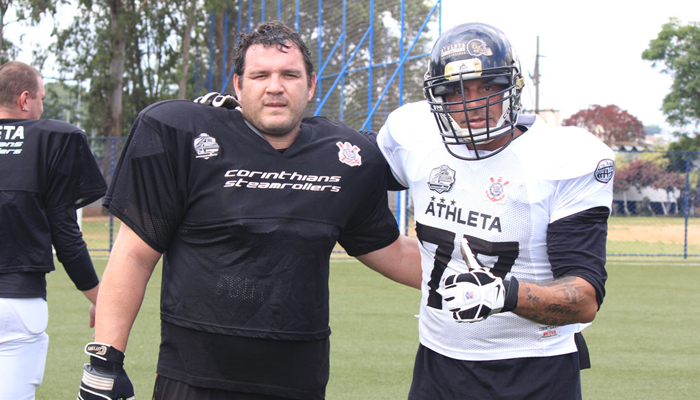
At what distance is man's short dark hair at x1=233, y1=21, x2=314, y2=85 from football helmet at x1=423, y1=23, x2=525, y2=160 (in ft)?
1.68

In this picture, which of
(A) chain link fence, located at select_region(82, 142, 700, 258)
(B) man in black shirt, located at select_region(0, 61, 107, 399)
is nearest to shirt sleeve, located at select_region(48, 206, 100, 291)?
(B) man in black shirt, located at select_region(0, 61, 107, 399)

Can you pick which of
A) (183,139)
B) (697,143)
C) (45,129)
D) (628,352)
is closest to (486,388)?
(183,139)

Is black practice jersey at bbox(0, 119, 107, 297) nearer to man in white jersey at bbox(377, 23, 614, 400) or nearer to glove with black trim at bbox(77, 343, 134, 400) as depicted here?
glove with black trim at bbox(77, 343, 134, 400)

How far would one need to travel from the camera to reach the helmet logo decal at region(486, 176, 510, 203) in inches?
104

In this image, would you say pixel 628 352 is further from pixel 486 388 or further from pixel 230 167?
pixel 230 167

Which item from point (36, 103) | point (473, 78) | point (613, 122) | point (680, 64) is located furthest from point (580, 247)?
point (613, 122)

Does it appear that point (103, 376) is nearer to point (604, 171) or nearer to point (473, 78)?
point (473, 78)

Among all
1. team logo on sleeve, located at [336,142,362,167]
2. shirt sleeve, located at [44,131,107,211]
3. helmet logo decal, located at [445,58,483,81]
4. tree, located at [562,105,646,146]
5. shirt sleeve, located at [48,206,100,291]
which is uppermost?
tree, located at [562,105,646,146]

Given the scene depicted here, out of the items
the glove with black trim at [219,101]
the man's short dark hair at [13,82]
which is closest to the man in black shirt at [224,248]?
the glove with black trim at [219,101]

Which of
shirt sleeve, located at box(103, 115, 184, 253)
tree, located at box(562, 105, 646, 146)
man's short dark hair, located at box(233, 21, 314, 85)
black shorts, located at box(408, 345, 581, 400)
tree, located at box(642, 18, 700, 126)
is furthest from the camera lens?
tree, located at box(562, 105, 646, 146)

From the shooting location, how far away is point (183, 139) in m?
2.57

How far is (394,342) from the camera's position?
6801 mm

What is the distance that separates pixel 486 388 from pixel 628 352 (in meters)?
4.51

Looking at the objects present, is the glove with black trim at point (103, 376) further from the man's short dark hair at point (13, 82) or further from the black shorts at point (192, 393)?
the man's short dark hair at point (13, 82)
